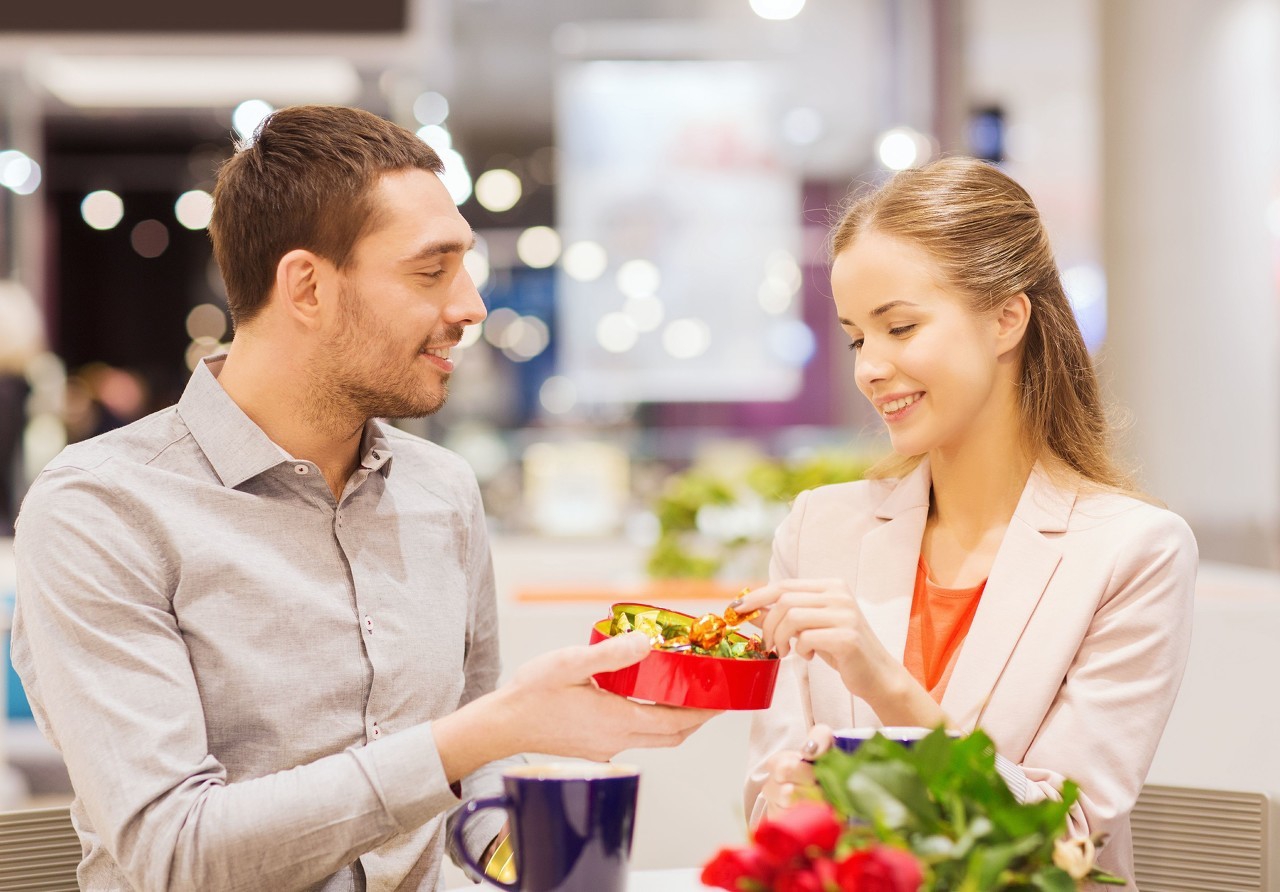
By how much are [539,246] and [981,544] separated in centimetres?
785

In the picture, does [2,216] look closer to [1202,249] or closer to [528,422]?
[528,422]

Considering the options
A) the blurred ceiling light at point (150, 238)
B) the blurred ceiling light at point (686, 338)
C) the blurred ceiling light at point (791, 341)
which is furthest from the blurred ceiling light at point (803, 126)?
the blurred ceiling light at point (150, 238)

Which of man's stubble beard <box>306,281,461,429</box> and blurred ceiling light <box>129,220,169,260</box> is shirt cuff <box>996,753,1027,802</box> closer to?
man's stubble beard <box>306,281,461,429</box>

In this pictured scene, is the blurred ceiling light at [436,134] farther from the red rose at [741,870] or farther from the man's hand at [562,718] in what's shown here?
the red rose at [741,870]

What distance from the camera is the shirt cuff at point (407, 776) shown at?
1.30 m

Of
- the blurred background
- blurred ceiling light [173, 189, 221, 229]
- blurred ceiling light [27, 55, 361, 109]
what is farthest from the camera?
blurred ceiling light [173, 189, 221, 229]

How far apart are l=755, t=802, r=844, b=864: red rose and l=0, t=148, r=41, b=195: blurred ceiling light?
25.0ft

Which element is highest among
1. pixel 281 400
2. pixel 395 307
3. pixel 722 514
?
pixel 395 307

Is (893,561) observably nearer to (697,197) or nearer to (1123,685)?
(1123,685)

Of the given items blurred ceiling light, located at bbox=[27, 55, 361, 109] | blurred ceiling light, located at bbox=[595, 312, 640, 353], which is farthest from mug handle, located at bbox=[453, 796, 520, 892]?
blurred ceiling light, located at bbox=[595, 312, 640, 353]

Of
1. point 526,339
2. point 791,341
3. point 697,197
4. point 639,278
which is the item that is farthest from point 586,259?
point 526,339

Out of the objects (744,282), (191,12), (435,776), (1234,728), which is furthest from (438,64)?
(435,776)

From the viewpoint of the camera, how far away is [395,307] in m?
1.61

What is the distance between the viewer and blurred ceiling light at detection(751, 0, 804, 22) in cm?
692
